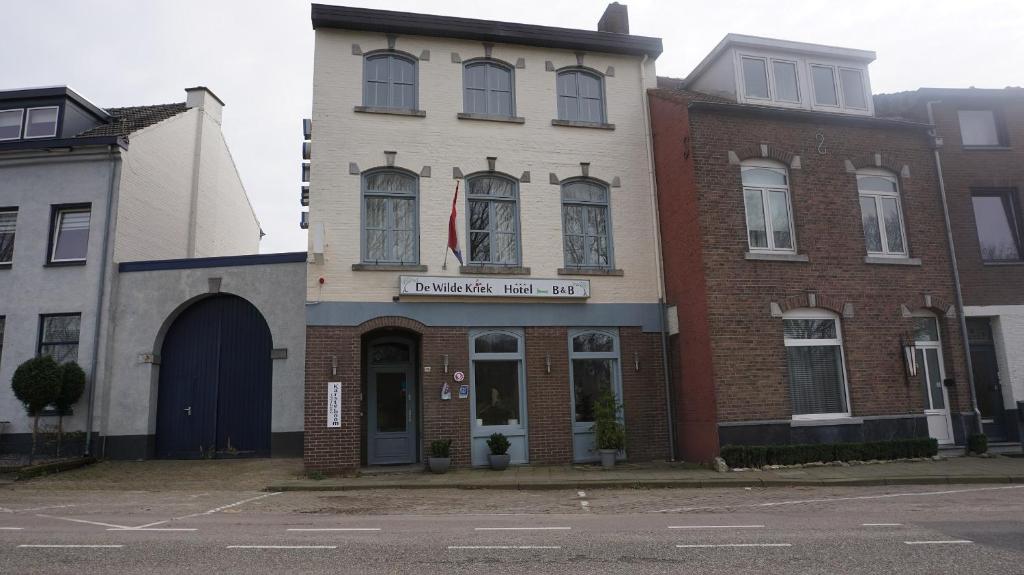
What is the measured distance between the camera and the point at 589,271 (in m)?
16.4

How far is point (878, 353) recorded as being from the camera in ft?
51.8

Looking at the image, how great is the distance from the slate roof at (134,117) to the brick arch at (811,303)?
54.0 feet

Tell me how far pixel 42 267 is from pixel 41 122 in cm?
428

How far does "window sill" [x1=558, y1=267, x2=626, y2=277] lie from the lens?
53.3 ft

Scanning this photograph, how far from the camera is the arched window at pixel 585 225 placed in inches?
654

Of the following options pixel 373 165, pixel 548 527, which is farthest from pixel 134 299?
pixel 548 527

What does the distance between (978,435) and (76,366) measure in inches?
802

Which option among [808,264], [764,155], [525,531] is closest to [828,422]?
[808,264]

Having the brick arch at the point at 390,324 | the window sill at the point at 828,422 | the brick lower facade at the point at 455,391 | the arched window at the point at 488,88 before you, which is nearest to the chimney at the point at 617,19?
the arched window at the point at 488,88

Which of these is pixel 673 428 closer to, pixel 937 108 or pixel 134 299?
pixel 937 108

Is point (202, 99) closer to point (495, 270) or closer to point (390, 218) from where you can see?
point (390, 218)

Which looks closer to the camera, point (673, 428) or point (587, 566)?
point (587, 566)

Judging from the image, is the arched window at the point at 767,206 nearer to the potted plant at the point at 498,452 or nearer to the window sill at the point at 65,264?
the potted plant at the point at 498,452

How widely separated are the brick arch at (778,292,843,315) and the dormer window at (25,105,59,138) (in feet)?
61.3
